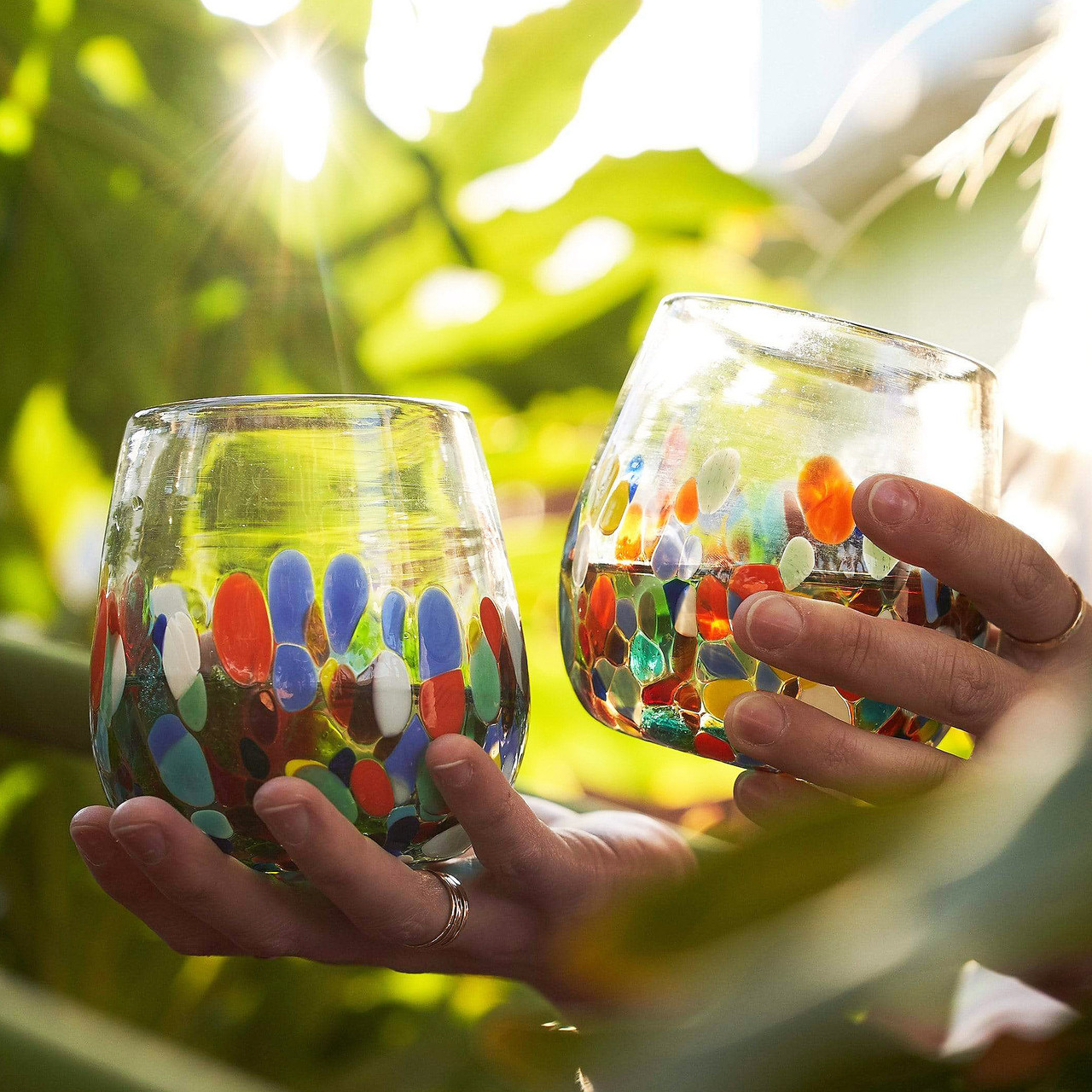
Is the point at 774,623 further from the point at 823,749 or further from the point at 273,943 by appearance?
the point at 273,943

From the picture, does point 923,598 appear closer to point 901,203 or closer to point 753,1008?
point 753,1008

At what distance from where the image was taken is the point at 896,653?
337 millimetres

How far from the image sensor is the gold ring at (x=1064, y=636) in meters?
0.40

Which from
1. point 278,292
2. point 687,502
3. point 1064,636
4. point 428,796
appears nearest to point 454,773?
point 428,796

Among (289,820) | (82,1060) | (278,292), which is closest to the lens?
(82,1060)

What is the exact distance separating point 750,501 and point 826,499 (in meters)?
0.03

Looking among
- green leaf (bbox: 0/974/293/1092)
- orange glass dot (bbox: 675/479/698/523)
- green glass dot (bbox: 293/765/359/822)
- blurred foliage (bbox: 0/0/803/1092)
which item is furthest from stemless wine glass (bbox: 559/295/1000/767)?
blurred foliage (bbox: 0/0/803/1092)

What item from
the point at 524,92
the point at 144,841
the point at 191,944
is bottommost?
the point at 191,944

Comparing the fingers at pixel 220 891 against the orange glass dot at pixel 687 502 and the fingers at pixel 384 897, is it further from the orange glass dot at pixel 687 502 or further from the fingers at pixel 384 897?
the orange glass dot at pixel 687 502

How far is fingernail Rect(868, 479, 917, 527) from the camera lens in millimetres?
327

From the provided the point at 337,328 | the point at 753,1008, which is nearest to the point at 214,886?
the point at 753,1008

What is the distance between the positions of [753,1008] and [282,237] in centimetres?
80

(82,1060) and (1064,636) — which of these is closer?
(82,1060)

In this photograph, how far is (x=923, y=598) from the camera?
0.37 meters
